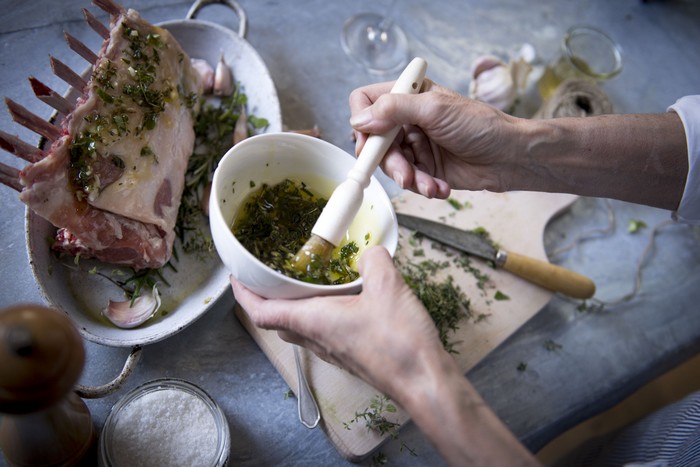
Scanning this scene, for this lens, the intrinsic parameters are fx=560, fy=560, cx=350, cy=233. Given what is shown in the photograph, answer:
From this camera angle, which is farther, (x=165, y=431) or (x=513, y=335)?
(x=513, y=335)

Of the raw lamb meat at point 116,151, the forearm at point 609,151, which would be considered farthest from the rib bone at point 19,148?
the forearm at point 609,151

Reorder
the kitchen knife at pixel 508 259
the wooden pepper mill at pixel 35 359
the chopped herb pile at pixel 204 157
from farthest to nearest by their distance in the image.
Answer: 1. the kitchen knife at pixel 508 259
2. the chopped herb pile at pixel 204 157
3. the wooden pepper mill at pixel 35 359

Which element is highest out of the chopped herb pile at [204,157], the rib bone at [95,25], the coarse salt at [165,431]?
the rib bone at [95,25]

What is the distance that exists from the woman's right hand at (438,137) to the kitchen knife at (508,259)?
0.20 m

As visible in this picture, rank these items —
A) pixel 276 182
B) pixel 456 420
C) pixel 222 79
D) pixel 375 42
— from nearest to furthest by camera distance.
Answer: pixel 456 420
pixel 276 182
pixel 222 79
pixel 375 42

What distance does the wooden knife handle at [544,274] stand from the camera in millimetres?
1525

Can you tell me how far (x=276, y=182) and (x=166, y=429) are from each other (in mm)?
542

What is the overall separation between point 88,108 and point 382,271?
2.39ft

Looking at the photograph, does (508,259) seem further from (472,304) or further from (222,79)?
(222,79)

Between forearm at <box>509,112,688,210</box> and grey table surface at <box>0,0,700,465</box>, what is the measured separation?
18.9 inches

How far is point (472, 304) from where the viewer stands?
1.50m

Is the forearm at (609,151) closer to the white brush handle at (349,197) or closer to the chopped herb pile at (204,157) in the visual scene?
the white brush handle at (349,197)

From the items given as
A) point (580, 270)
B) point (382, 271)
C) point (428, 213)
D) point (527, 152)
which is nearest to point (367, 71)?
point (428, 213)

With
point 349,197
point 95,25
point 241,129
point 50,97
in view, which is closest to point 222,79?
point 241,129
